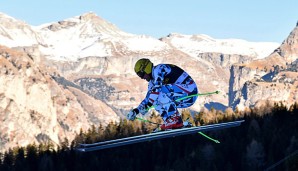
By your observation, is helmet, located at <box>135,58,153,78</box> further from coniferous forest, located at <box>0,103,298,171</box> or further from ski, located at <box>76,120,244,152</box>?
coniferous forest, located at <box>0,103,298,171</box>

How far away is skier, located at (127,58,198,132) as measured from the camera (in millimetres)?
19109

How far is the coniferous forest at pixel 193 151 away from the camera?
14588cm

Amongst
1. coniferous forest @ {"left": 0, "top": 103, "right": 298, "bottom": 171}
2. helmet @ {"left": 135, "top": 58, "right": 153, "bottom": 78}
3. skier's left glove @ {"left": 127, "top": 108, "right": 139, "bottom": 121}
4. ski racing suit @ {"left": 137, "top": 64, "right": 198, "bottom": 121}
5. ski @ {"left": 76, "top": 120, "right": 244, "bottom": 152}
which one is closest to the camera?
ski @ {"left": 76, "top": 120, "right": 244, "bottom": 152}

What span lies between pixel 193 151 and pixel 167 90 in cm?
13423

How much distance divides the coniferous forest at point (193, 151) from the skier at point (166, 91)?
11583 centimetres

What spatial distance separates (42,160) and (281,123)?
182ft

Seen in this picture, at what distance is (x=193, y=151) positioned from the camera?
15300cm

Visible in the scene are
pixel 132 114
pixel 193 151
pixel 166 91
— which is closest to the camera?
pixel 132 114

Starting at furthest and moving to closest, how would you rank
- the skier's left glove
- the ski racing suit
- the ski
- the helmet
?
the ski racing suit → the skier's left glove → the helmet → the ski

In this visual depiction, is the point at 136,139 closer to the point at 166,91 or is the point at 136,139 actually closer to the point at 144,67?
the point at 144,67

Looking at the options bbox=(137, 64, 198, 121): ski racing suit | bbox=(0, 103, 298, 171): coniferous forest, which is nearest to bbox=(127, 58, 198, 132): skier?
bbox=(137, 64, 198, 121): ski racing suit

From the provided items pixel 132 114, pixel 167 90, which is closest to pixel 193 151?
pixel 167 90

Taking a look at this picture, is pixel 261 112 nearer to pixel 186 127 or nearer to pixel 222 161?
pixel 222 161

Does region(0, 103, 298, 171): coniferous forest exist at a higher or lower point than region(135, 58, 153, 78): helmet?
lower
